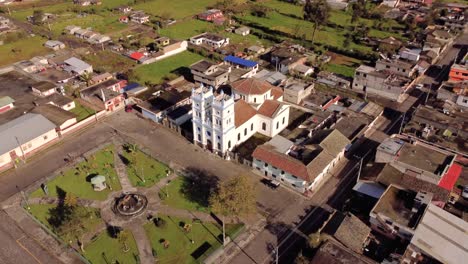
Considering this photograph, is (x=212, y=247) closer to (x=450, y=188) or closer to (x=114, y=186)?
(x=114, y=186)

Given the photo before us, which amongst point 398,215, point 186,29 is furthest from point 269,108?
point 186,29

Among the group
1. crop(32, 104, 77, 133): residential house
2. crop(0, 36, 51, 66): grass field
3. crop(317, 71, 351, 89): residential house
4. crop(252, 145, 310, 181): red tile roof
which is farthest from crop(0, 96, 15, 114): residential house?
crop(317, 71, 351, 89): residential house

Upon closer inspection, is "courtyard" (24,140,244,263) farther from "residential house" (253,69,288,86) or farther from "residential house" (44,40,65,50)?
"residential house" (44,40,65,50)

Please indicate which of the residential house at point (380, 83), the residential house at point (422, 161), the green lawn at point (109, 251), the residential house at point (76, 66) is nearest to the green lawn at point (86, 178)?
the green lawn at point (109, 251)

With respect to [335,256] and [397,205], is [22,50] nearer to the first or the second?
[335,256]

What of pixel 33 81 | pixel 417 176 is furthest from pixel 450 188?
pixel 33 81
